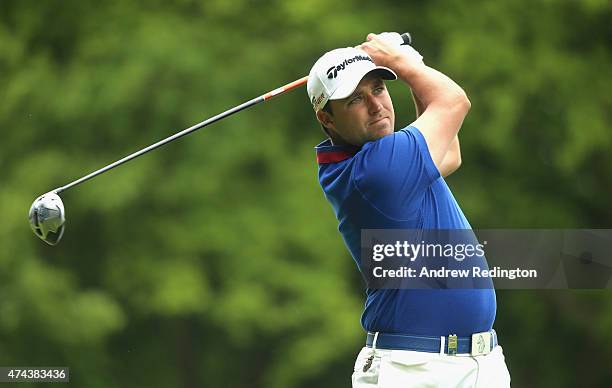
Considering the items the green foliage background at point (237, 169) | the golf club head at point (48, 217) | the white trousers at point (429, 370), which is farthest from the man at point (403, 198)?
the green foliage background at point (237, 169)

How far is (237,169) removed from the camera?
451 inches

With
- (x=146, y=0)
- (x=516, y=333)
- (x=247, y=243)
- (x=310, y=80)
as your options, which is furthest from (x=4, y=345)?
(x=310, y=80)

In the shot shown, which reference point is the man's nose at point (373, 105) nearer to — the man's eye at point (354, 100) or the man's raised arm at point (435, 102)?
the man's eye at point (354, 100)

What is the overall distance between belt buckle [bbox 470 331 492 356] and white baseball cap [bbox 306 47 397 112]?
38.9 inches

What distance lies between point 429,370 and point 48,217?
6.07 ft

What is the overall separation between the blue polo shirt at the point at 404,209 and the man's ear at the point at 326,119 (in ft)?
0.37

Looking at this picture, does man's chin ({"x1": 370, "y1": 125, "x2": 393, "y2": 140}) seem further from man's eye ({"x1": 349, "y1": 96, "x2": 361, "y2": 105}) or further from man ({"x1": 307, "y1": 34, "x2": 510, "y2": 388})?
man's eye ({"x1": 349, "y1": 96, "x2": 361, "y2": 105})

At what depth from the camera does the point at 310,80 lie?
405 cm

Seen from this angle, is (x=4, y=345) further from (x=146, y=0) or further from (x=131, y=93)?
(x=146, y=0)

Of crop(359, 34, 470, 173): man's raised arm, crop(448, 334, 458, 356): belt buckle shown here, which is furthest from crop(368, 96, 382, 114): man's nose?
crop(448, 334, 458, 356): belt buckle

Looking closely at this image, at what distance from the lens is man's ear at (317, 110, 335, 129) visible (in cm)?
401

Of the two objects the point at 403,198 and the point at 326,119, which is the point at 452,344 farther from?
the point at 326,119

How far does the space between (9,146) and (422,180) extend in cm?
855

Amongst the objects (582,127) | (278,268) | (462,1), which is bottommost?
(278,268)
